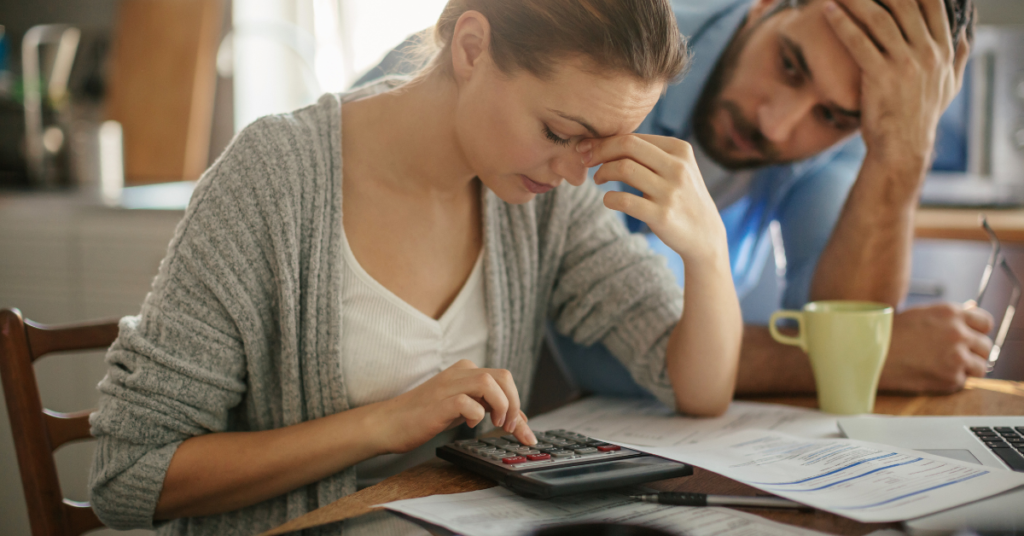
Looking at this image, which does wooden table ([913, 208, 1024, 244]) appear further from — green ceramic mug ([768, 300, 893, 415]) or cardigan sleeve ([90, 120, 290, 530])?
cardigan sleeve ([90, 120, 290, 530])

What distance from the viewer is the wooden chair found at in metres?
0.83

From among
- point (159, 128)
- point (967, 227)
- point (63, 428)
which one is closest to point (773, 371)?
point (63, 428)

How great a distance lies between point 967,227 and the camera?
1.74 meters

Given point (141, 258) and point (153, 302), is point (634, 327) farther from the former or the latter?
point (141, 258)

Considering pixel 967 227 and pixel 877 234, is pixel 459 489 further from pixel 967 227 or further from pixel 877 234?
pixel 967 227

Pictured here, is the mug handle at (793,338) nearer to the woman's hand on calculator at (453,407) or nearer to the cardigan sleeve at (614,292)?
the cardigan sleeve at (614,292)

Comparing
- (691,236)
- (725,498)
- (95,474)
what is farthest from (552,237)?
(95,474)

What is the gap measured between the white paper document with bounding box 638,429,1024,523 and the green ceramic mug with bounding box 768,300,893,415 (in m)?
0.16

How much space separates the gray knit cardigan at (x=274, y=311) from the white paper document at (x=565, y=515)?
0.32 ft

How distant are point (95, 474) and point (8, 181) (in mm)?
2179

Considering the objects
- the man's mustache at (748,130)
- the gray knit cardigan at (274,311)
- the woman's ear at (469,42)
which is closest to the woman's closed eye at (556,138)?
the woman's ear at (469,42)

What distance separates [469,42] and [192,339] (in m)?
0.42

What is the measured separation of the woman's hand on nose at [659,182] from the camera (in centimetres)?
78

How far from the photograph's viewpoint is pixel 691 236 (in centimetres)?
82
